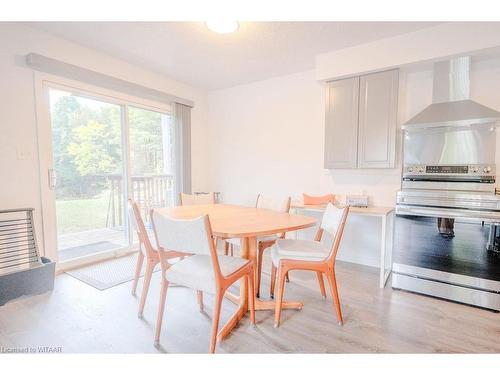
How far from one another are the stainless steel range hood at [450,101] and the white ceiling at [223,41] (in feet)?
1.46

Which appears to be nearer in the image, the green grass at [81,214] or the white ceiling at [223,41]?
the white ceiling at [223,41]

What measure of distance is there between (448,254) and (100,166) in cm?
369

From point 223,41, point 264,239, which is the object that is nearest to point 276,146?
point 223,41

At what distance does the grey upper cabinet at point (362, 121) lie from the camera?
2646 millimetres

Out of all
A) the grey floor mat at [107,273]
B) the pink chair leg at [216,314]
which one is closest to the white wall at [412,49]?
the pink chair leg at [216,314]

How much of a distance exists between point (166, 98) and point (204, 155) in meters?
1.08

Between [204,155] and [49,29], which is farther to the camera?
[204,155]

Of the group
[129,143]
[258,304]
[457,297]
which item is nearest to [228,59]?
[129,143]

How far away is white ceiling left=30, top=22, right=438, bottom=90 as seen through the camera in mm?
2336

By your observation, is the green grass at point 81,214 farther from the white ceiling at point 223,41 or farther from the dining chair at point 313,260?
the dining chair at point 313,260

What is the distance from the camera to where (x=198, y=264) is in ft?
5.50

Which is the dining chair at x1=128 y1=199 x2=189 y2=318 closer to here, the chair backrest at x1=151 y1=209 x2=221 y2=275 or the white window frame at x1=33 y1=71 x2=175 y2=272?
the chair backrest at x1=151 y1=209 x2=221 y2=275

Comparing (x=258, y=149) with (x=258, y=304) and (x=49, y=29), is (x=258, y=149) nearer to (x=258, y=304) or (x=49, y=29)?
(x=258, y=304)
